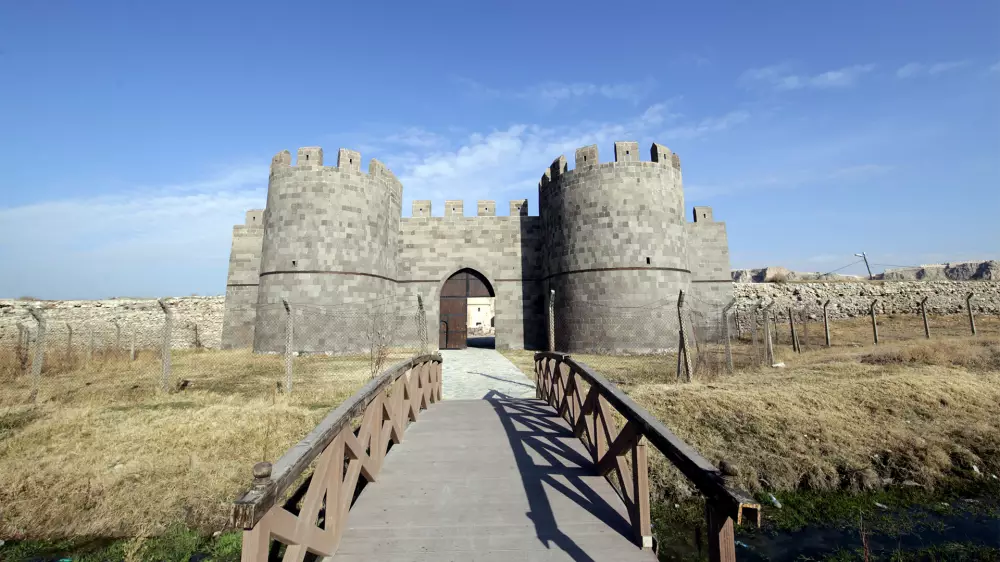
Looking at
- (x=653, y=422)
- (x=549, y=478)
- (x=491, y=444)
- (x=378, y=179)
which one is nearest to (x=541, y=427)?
(x=491, y=444)

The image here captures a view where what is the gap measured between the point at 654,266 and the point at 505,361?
6730 mm

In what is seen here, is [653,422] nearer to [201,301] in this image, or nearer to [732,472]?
[732,472]

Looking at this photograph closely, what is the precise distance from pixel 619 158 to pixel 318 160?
12092mm

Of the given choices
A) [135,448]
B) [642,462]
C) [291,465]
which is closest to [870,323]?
[642,462]

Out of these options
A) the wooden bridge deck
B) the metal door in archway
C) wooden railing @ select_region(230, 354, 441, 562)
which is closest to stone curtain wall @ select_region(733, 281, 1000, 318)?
the metal door in archway

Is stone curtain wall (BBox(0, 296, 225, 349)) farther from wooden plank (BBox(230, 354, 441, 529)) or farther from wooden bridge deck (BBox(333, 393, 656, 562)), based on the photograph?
wooden plank (BBox(230, 354, 441, 529))

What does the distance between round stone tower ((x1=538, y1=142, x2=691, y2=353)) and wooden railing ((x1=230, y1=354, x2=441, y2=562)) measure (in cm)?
1205

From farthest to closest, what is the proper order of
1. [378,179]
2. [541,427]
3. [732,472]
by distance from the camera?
[378,179] → [541,427] → [732,472]

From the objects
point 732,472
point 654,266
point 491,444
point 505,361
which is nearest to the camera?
point 732,472

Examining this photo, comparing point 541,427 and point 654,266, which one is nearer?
point 541,427

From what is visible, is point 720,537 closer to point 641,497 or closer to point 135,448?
point 641,497

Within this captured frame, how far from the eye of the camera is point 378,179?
60.4ft

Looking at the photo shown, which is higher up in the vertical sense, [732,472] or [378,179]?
[378,179]

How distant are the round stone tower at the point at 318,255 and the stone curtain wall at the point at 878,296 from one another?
1826cm
